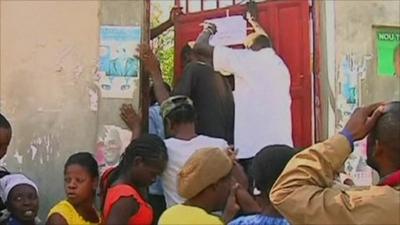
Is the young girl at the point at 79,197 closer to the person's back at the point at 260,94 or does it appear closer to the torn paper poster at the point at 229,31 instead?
the person's back at the point at 260,94

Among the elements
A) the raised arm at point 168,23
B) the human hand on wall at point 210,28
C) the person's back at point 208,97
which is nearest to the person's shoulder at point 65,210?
the person's back at point 208,97

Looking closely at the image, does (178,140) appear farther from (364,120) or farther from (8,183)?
(364,120)

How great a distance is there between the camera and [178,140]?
5.38 meters

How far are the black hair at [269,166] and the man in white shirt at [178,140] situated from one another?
1.17 metres

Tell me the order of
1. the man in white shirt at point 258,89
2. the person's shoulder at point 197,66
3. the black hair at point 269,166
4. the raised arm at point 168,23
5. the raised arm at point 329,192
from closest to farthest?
1. the raised arm at point 329,192
2. the black hair at point 269,166
3. the person's shoulder at point 197,66
4. the man in white shirt at point 258,89
5. the raised arm at point 168,23

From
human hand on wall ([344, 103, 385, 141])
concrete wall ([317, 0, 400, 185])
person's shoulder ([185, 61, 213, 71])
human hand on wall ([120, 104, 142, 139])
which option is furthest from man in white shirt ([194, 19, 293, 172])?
human hand on wall ([344, 103, 385, 141])

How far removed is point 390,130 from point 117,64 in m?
3.36

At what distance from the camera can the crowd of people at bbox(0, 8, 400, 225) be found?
3.21 meters

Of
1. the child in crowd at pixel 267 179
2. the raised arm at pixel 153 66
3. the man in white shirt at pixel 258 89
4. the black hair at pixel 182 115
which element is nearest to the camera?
the child in crowd at pixel 267 179

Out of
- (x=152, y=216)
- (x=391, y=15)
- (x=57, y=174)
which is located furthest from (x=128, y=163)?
(x=391, y=15)

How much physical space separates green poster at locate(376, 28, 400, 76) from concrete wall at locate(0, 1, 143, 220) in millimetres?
1873

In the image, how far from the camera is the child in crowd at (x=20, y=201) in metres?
5.18

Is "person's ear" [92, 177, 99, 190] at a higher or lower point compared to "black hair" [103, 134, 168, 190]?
lower

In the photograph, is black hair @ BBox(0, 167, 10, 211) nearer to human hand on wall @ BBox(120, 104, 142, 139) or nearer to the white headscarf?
the white headscarf
